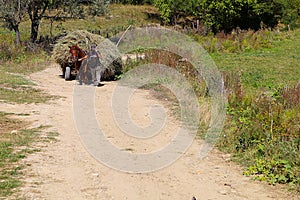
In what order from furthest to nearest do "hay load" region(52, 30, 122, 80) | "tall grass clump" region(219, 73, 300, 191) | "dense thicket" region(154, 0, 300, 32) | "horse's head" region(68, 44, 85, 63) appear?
1. "dense thicket" region(154, 0, 300, 32)
2. "hay load" region(52, 30, 122, 80)
3. "horse's head" region(68, 44, 85, 63)
4. "tall grass clump" region(219, 73, 300, 191)

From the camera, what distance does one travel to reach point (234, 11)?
32219 mm

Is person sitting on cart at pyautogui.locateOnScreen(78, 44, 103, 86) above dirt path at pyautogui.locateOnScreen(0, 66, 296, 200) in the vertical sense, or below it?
above

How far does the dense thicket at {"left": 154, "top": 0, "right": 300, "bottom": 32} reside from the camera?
3200 centimetres

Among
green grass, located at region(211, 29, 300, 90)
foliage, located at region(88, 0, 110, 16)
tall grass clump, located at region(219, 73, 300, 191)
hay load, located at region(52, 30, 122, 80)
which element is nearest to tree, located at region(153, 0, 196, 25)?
green grass, located at region(211, 29, 300, 90)

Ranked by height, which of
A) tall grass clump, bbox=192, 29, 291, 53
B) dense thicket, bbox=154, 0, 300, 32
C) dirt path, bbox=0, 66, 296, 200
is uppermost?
dense thicket, bbox=154, 0, 300, 32

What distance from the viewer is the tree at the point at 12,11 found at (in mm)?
19234

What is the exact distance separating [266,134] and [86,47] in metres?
8.38

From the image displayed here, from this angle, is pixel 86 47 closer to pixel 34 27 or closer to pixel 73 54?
pixel 73 54

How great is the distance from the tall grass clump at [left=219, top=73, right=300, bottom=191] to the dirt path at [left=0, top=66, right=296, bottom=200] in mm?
323

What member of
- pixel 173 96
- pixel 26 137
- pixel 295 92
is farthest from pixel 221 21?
pixel 26 137

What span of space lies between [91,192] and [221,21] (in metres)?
28.4

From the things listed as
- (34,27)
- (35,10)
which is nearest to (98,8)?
(35,10)

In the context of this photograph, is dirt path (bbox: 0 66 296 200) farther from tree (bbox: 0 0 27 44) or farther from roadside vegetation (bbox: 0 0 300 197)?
tree (bbox: 0 0 27 44)

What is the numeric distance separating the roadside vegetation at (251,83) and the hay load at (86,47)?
140 cm
